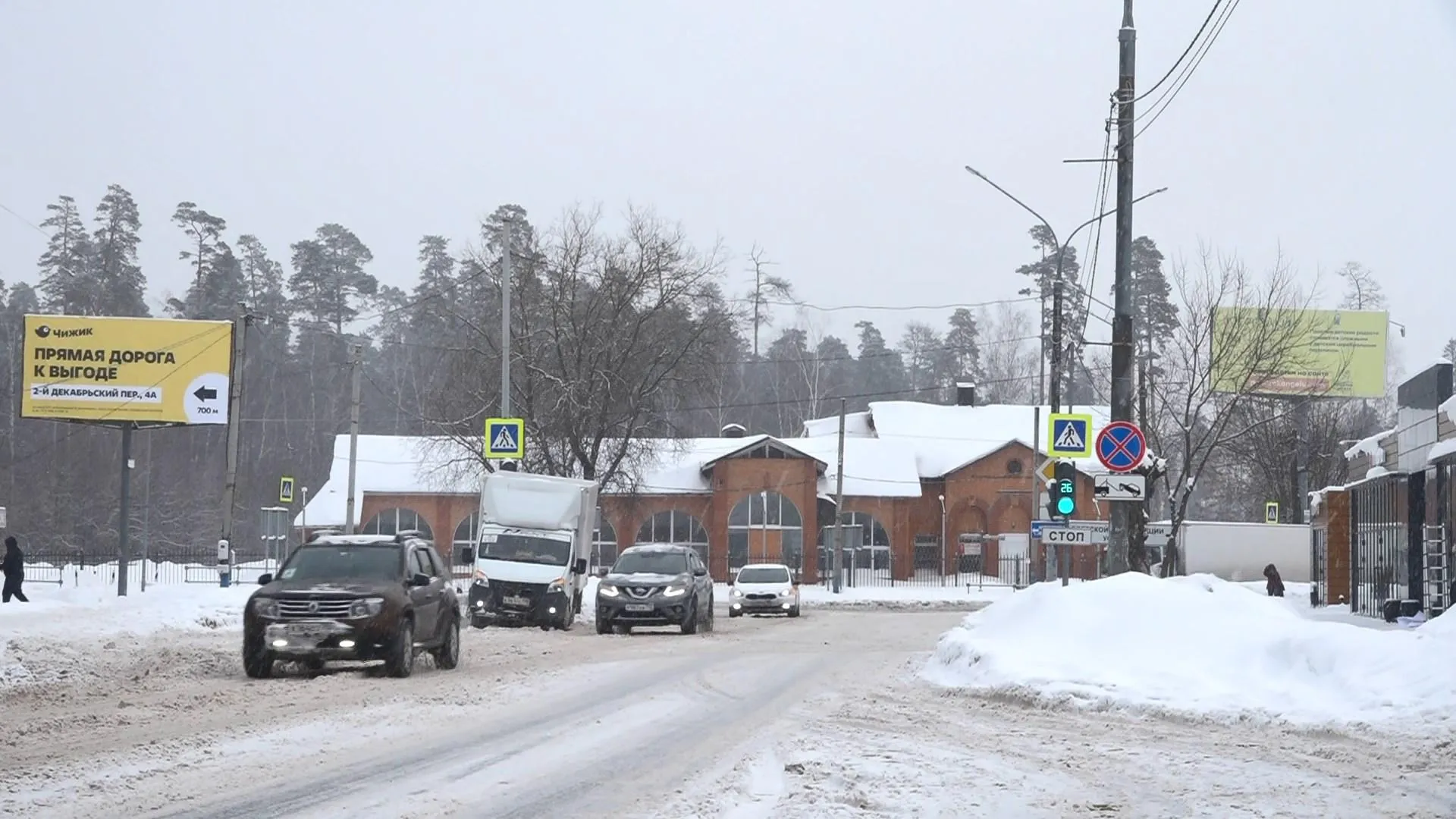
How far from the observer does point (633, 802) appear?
9539mm

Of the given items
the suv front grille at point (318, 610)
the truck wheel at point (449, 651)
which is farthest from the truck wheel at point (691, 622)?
the suv front grille at point (318, 610)

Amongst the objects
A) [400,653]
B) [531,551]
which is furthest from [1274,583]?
[400,653]

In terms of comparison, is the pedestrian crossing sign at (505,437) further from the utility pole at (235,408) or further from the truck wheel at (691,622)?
the utility pole at (235,408)

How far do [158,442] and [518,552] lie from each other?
5803 centimetres

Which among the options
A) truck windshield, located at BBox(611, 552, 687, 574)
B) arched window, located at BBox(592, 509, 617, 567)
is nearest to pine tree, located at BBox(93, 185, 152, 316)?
arched window, located at BBox(592, 509, 617, 567)

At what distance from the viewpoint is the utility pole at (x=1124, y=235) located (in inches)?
850

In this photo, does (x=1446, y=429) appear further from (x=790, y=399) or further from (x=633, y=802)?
(x=790, y=399)

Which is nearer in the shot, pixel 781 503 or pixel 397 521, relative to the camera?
pixel 781 503

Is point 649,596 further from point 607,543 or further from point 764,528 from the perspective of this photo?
point 607,543

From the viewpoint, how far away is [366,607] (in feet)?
57.8

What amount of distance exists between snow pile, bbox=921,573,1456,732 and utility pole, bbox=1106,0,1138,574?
328cm

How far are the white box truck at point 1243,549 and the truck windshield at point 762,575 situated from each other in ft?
89.0

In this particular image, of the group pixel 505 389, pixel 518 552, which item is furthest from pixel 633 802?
pixel 505 389

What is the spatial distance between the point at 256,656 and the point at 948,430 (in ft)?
204
